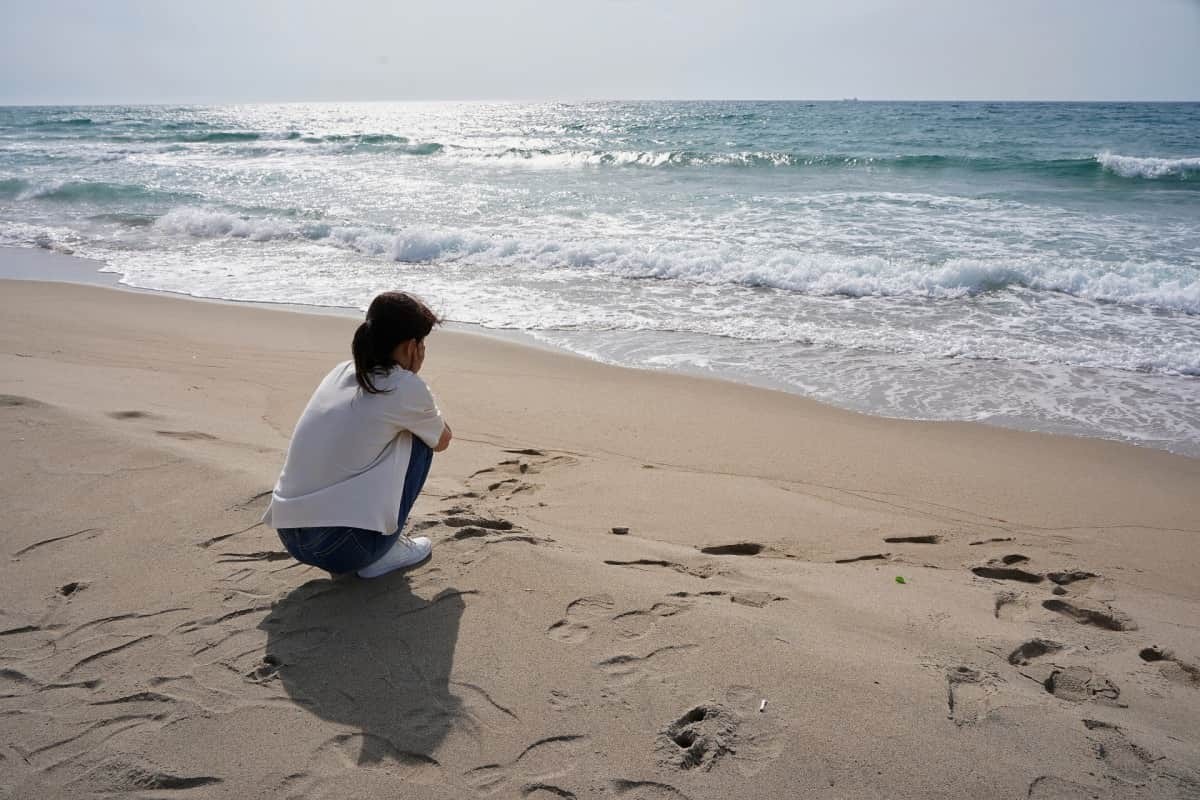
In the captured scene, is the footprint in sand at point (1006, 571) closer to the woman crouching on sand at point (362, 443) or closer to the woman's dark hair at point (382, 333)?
the woman crouching on sand at point (362, 443)

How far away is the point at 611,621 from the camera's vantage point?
8.96 feet

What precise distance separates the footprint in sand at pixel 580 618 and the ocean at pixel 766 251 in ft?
11.1

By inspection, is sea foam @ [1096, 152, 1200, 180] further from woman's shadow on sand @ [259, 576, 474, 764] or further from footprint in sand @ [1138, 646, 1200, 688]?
woman's shadow on sand @ [259, 576, 474, 764]

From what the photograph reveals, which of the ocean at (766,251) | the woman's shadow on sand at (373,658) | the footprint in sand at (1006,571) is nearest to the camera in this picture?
the woman's shadow on sand at (373,658)

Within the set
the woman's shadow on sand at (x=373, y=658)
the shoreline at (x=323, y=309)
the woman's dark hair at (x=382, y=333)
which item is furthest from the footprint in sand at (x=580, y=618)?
the shoreline at (x=323, y=309)

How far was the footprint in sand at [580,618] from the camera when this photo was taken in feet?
8.71

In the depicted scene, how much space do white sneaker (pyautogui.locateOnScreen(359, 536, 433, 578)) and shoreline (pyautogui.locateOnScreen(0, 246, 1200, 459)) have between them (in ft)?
11.2

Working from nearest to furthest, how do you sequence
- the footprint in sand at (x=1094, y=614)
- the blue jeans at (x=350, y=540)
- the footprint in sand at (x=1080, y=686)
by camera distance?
the footprint in sand at (x=1080, y=686) < the blue jeans at (x=350, y=540) < the footprint in sand at (x=1094, y=614)

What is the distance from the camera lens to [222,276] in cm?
988

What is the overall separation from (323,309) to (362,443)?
6054 mm

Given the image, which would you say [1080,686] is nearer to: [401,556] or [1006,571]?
[1006,571]

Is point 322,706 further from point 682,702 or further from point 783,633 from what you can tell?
point 783,633

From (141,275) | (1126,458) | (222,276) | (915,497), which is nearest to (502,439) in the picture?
(915,497)

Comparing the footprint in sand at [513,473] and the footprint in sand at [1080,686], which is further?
the footprint in sand at [513,473]
